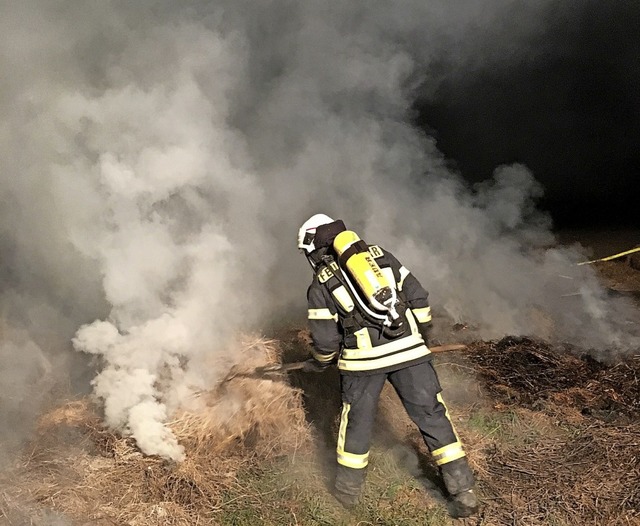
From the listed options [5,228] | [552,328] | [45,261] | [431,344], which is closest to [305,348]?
[431,344]

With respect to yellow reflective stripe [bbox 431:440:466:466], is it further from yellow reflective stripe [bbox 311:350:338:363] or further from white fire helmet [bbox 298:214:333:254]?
white fire helmet [bbox 298:214:333:254]

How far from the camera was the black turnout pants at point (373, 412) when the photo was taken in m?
4.03

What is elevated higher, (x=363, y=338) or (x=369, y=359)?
(x=363, y=338)

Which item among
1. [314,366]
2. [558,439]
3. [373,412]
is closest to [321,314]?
[314,366]

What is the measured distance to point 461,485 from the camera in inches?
157

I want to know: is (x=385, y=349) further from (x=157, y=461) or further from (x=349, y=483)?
(x=157, y=461)

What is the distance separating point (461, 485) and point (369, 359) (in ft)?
3.59

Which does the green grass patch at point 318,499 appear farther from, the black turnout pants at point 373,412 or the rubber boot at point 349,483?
the black turnout pants at point 373,412

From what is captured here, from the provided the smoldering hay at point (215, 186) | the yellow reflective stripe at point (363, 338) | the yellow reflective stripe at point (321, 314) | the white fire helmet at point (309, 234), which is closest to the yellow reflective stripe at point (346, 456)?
the yellow reflective stripe at point (363, 338)

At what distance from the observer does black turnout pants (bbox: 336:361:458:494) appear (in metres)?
4.03

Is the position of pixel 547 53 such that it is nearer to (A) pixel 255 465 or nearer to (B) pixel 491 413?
(B) pixel 491 413

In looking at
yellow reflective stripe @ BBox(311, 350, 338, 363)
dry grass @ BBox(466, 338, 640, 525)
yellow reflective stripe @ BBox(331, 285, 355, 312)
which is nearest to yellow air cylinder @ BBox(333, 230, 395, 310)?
yellow reflective stripe @ BBox(331, 285, 355, 312)

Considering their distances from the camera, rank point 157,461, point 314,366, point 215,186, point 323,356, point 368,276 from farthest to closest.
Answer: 1. point 215,186
2. point 157,461
3. point 314,366
4. point 323,356
5. point 368,276

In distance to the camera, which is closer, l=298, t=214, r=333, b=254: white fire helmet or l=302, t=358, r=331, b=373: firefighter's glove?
l=298, t=214, r=333, b=254: white fire helmet
